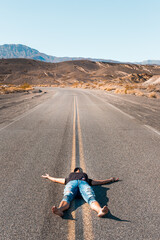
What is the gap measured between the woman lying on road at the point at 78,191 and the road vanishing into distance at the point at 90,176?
0.34 feet

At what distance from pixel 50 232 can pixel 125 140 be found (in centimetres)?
533

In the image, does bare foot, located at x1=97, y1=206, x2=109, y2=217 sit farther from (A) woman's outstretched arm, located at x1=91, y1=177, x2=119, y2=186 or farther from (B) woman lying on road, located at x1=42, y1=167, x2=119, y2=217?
(A) woman's outstretched arm, located at x1=91, y1=177, x2=119, y2=186

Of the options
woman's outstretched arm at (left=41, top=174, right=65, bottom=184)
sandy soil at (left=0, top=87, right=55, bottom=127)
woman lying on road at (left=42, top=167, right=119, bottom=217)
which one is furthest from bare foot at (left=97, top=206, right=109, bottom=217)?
sandy soil at (left=0, top=87, right=55, bottom=127)

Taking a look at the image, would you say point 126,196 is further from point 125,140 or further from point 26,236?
point 125,140

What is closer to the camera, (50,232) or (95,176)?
(50,232)

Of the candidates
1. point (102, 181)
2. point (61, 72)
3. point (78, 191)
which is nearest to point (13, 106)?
point (102, 181)

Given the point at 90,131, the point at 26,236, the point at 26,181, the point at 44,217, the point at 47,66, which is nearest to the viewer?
the point at 26,236

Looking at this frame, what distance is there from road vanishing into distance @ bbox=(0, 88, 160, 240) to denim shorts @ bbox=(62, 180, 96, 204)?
0.15 meters

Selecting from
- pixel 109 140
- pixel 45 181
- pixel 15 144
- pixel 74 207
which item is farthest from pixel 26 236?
pixel 109 140

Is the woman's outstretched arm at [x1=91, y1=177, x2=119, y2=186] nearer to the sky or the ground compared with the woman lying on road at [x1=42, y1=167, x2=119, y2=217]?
nearer to the ground

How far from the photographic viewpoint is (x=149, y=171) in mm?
5031

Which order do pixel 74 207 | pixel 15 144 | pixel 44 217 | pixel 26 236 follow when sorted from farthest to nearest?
pixel 15 144, pixel 74 207, pixel 44 217, pixel 26 236

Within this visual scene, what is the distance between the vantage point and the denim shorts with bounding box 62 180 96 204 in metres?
3.57

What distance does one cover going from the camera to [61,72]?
159 meters
